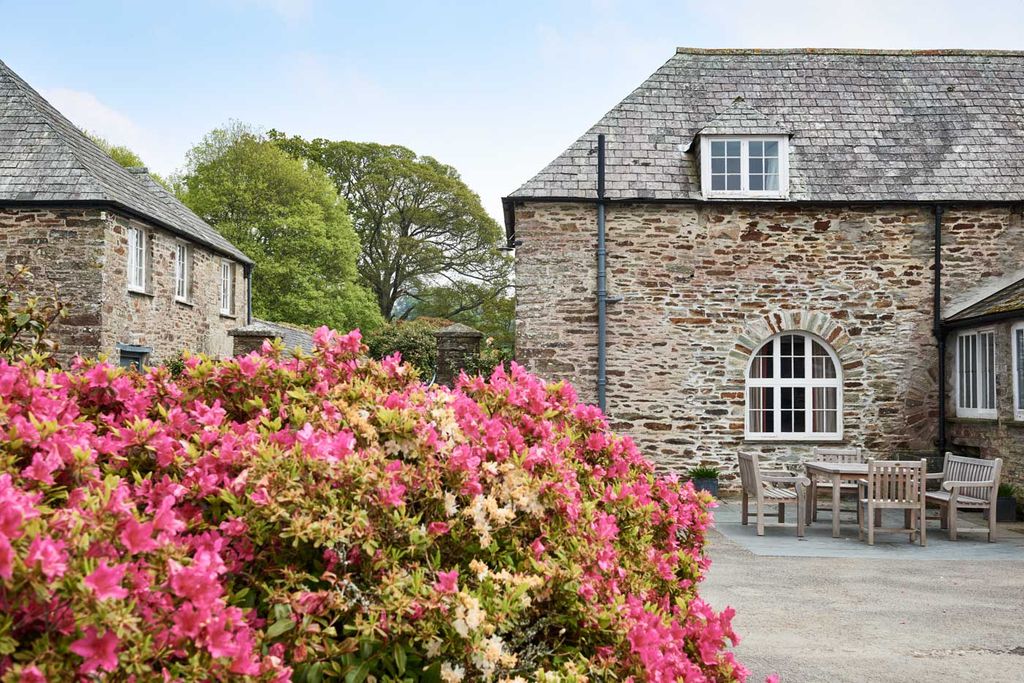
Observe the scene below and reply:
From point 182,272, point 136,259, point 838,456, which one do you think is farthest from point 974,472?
point 182,272

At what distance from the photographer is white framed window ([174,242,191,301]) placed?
20734 mm

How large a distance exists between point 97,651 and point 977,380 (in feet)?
47.9

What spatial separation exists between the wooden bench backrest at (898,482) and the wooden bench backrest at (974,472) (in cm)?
111

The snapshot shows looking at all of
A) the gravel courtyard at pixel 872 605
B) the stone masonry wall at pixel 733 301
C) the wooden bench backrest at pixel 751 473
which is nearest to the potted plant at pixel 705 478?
the stone masonry wall at pixel 733 301

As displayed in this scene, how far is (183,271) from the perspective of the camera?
70.4 ft

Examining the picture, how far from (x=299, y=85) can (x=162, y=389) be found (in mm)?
41305

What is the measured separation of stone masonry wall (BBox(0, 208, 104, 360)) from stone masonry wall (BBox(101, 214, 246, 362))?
216 mm

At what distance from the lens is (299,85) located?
41688 mm

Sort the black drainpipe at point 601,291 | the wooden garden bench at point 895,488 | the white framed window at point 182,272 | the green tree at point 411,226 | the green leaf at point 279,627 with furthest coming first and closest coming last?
the green tree at point 411,226 → the white framed window at point 182,272 → the black drainpipe at point 601,291 → the wooden garden bench at point 895,488 → the green leaf at point 279,627

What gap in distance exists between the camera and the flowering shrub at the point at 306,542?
5.86 ft

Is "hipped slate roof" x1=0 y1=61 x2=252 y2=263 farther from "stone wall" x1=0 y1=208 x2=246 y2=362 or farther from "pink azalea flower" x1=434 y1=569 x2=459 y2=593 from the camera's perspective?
"pink azalea flower" x1=434 y1=569 x2=459 y2=593

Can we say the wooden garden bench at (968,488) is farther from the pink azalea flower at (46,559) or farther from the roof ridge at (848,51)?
the pink azalea flower at (46,559)

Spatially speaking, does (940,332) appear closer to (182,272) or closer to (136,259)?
(136,259)

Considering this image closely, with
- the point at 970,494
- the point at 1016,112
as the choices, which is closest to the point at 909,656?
the point at 970,494
